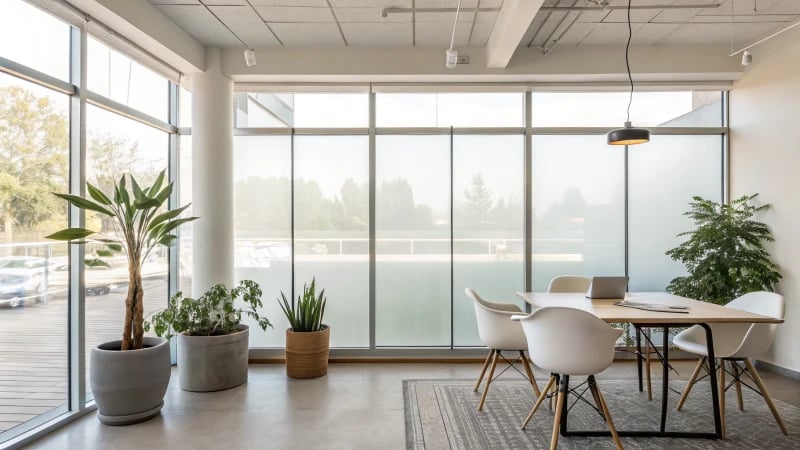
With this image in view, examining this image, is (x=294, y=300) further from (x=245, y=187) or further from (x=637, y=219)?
(x=637, y=219)

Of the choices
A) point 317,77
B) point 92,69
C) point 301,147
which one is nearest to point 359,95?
point 317,77

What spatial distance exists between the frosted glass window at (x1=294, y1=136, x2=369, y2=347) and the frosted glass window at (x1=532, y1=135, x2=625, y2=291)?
2022mm

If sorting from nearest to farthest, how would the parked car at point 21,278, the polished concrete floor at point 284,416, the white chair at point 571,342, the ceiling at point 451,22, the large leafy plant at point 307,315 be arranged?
the white chair at point 571,342 < the parked car at point 21,278 < the polished concrete floor at point 284,416 < the ceiling at point 451,22 < the large leafy plant at point 307,315

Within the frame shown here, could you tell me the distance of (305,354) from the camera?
4.36 metres

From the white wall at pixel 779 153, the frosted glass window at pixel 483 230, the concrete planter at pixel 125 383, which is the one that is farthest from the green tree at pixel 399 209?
the white wall at pixel 779 153

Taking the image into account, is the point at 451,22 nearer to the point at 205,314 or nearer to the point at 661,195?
the point at 661,195

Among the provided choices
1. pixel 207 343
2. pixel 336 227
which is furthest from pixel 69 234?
pixel 336 227

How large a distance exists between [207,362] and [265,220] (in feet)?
5.59

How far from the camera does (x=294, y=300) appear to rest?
16.7 ft

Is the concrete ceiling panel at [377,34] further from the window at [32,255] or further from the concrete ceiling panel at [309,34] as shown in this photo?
the window at [32,255]

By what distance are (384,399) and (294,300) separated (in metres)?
1.79

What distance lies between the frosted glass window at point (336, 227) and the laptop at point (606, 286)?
2.47 m

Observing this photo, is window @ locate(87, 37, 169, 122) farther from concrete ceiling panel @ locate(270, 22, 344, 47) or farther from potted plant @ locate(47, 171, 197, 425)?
concrete ceiling panel @ locate(270, 22, 344, 47)

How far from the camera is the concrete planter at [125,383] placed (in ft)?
10.6
